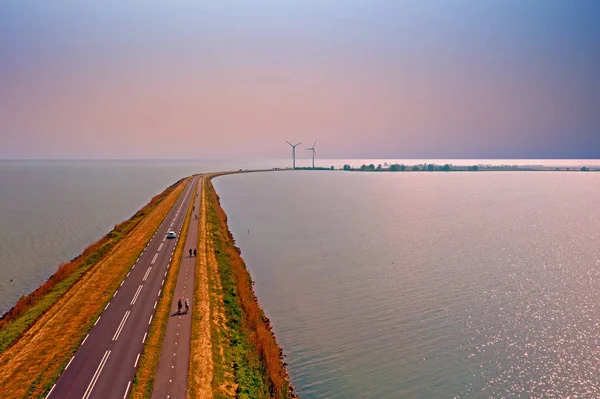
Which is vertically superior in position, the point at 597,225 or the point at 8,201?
the point at 8,201

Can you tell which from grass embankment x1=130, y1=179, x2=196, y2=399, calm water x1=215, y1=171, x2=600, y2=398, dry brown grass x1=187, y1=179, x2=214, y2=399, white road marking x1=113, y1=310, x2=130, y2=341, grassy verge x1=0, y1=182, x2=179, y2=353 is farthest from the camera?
grassy verge x1=0, y1=182, x2=179, y2=353

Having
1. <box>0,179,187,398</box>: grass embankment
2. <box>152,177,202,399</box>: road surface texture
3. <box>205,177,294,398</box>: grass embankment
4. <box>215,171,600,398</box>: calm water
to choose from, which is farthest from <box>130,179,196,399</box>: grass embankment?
<box>215,171,600,398</box>: calm water

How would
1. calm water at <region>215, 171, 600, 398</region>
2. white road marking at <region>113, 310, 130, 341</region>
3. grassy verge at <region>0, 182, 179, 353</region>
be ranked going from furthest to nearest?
1. grassy verge at <region>0, 182, 179, 353</region>
2. white road marking at <region>113, 310, 130, 341</region>
3. calm water at <region>215, 171, 600, 398</region>

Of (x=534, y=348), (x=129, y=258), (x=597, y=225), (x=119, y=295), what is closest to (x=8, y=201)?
(x=129, y=258)

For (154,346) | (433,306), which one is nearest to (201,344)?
(154,346)

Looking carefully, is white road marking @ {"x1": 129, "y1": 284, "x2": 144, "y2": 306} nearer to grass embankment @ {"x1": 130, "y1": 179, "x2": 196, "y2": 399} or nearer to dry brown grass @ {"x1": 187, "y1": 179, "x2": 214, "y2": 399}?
grass embankment @ {"x1": 130, "y1": 179, "x2": 196, "y2": 399}

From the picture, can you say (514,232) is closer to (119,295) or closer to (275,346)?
(275,346)

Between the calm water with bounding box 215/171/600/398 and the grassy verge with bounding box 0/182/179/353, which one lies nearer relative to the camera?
the calm water with bounding box 215/171/600/398
